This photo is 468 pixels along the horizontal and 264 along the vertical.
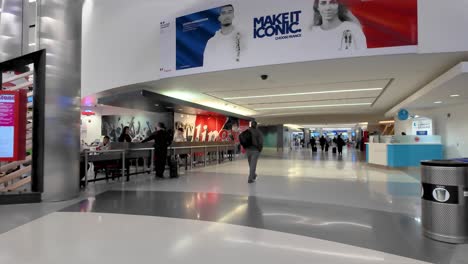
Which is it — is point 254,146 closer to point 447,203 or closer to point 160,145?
point 160,145

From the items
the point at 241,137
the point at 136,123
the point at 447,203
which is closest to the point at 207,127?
the point at 136,123

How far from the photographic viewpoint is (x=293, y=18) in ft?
19.8

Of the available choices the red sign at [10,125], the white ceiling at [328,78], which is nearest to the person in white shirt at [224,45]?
the white ceiling at [328,78]

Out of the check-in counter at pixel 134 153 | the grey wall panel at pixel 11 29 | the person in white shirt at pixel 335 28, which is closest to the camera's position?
the grey wall panel at pixel 11 29

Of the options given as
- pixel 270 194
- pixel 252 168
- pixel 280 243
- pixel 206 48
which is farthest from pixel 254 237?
pixel 206 48

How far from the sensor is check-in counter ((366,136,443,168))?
10.0 meters

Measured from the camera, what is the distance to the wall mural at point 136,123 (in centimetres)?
1380

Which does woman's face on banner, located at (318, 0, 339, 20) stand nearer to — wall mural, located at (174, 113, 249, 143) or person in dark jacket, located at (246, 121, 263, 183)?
person in dark jacket, located at (246, 121, 263, 183)

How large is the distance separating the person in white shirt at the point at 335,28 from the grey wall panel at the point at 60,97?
4848mm

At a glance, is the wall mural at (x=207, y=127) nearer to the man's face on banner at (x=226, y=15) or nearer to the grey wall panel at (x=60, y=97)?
the man's face on banner at (x=226, y=15)

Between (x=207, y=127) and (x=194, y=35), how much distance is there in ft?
29.9

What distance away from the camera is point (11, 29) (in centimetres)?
550

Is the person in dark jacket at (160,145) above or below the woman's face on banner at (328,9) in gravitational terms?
→ below

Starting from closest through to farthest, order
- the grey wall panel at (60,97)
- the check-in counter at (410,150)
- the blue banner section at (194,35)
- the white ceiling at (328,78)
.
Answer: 1. the grey wall panel at (60,97)
2. the white ceiling at (328,78)
3. the blue banner section at (194,35)
4. the check-in counter at (410,150)
